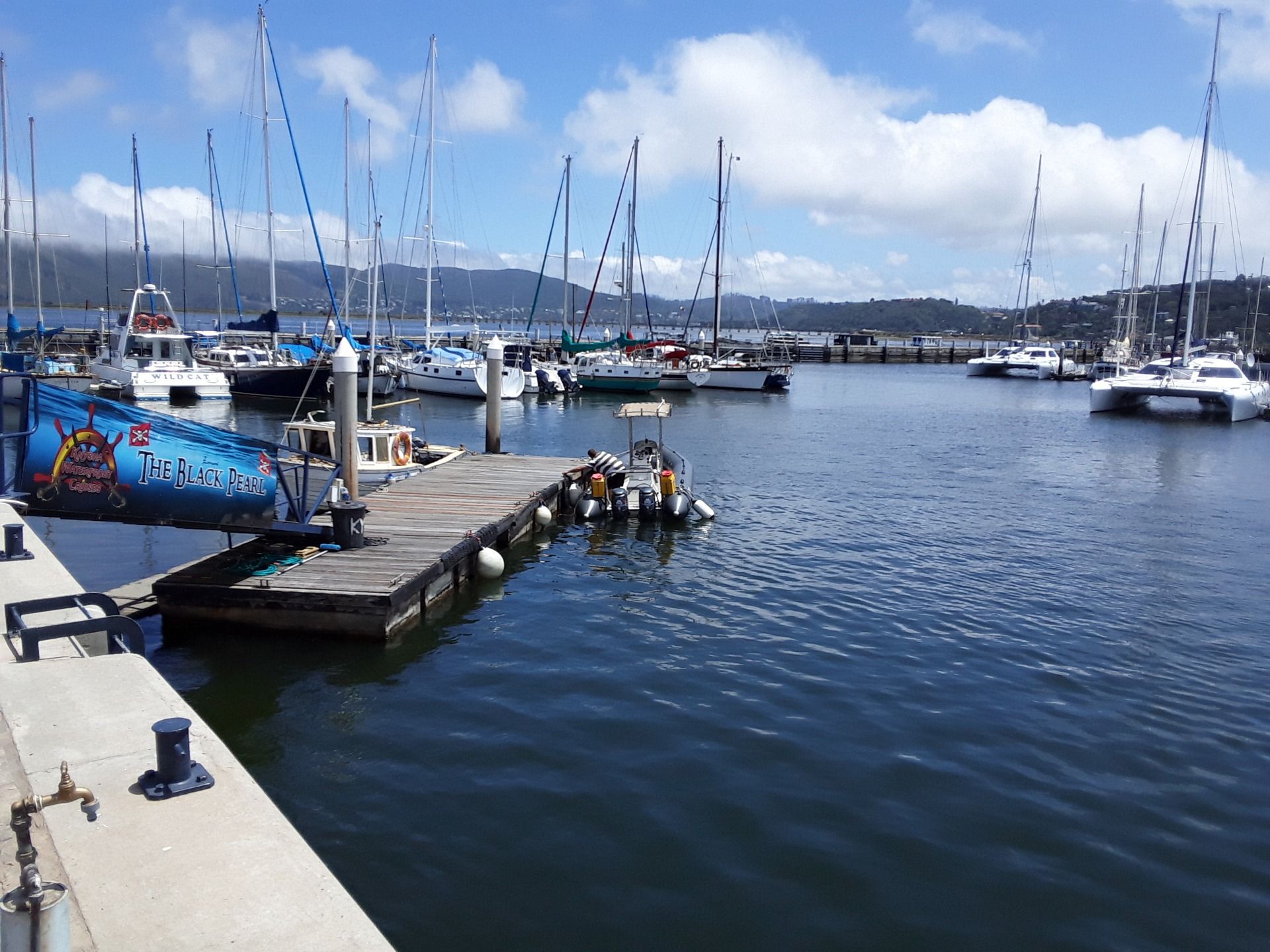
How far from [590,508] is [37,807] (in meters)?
16.5

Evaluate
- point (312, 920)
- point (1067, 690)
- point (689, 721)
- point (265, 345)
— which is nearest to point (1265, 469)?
point (1067, 690)

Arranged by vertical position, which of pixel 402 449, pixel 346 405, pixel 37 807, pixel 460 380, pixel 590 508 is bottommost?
pixel 590 508

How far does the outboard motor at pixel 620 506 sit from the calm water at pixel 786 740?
0.79 m

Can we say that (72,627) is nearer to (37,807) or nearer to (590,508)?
(37,807)

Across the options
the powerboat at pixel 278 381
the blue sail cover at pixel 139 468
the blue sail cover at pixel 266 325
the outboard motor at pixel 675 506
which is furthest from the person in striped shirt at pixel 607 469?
the blue sail cover at pixel 266 325

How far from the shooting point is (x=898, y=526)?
21453 millimetres

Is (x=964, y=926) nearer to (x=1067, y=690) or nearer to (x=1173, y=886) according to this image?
(x=1173, y=886)

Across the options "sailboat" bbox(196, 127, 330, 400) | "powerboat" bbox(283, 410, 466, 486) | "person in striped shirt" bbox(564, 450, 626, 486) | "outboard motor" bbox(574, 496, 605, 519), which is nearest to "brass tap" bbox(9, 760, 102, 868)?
"powerboat" bbox(283, 410, 466, 486)

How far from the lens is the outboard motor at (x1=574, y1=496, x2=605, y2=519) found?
20844mm

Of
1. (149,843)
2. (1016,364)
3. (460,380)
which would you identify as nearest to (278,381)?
(460,380)

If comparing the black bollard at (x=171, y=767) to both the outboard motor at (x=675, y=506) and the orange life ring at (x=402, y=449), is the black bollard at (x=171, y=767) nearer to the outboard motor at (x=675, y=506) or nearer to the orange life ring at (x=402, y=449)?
the outboard motor at (x=675, y=506)

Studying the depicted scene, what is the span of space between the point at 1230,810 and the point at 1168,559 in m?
11.2

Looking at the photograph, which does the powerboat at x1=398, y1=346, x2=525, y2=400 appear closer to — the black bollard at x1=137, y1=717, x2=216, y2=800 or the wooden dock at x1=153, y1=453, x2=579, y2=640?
the wooden dock at x1=153, y1=453, x2=579, y2=640

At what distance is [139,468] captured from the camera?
10.5 meters
